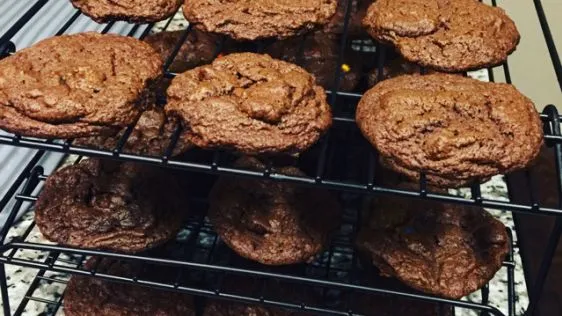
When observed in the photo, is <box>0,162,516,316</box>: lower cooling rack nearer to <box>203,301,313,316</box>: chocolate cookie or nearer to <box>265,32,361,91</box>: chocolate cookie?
<box>203,301,313,316</box>: chocolate cookie

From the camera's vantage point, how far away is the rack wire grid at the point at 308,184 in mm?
1066

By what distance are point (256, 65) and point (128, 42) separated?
0.97 feet

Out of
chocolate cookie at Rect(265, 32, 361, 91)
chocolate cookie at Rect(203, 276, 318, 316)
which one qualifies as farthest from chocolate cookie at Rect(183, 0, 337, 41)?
chocolate cookie at Rect(203, 276, 318, 316)

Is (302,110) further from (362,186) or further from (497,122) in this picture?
(497,122)

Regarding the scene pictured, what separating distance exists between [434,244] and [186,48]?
0.89 metres

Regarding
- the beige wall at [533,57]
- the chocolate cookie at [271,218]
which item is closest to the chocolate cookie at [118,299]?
the chocolate cookie at [271,218]

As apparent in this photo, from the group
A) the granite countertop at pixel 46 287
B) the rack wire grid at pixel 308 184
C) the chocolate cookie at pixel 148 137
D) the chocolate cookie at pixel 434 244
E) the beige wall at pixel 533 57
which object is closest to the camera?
the rack wire grid at pixel 308 184

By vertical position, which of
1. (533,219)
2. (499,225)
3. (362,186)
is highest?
(362,186)

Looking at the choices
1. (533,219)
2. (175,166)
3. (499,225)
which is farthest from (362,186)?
(533,219)

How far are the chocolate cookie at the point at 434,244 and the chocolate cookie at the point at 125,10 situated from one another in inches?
28.1

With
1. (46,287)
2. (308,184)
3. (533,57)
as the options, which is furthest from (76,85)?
(533,57)

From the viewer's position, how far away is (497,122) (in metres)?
1.13

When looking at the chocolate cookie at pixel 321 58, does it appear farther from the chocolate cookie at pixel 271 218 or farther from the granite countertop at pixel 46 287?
the granite countertop at pixel 46 287

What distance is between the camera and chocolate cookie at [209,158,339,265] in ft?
4.65
